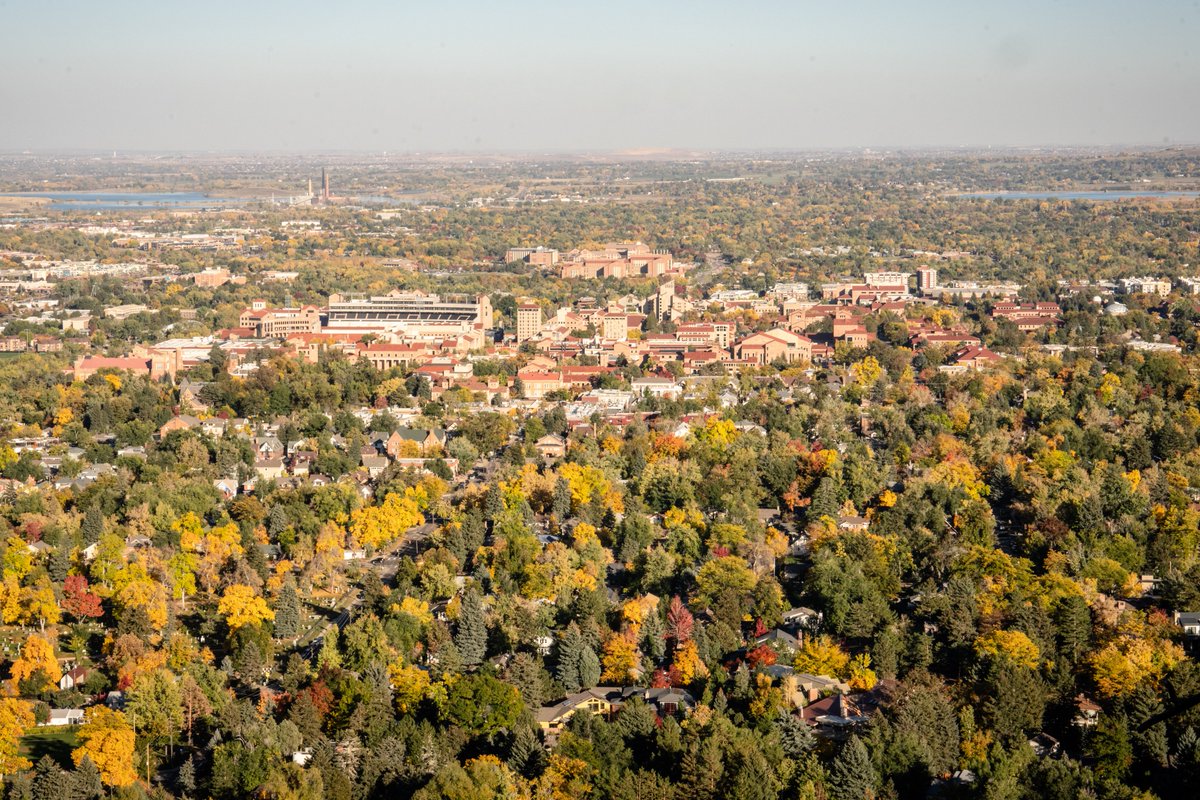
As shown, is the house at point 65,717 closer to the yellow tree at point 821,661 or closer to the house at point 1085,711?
the yellow tree at point 821,661

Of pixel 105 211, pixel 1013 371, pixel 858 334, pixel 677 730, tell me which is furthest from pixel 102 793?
pixel 105 211

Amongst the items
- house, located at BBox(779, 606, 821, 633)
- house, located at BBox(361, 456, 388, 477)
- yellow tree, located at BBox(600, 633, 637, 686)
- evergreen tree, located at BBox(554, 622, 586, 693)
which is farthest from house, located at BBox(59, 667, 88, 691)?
house, located at BBox(361, 456, 388, 477)

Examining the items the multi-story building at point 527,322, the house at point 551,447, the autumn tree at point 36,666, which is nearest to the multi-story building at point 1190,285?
the multi-story building at point 527,322

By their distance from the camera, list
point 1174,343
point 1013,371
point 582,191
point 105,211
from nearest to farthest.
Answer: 1. point 1013,371
2. point 1174,343
3. point 105,211
4. point 582,191

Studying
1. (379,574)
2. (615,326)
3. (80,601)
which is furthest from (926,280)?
(80,601)

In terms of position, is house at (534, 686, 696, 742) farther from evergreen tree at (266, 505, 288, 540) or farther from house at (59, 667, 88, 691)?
evergreen tree at (266, 505, 288, 540)

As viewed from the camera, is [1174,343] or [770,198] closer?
[1174,343]

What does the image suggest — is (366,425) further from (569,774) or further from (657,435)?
(569,774)
